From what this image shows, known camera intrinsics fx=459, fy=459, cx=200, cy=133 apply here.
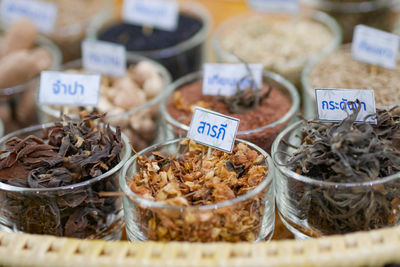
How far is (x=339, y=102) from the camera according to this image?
0.90m

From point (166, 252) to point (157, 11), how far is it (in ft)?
3.64

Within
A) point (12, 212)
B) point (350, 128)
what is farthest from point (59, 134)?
point (350, 128)

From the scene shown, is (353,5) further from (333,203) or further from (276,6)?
(333,203)

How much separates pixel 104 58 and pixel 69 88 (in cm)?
29

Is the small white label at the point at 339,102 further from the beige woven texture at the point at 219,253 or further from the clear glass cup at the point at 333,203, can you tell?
the beige woven texture at the point at 219,253

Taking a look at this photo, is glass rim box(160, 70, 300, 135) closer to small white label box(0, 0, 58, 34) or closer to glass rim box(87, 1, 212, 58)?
glass rim box(87, 1, 212, 58)

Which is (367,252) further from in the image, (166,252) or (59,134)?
(59,134)

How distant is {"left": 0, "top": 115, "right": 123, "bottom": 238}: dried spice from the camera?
33.7 inches

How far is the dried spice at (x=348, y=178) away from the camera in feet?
2.52

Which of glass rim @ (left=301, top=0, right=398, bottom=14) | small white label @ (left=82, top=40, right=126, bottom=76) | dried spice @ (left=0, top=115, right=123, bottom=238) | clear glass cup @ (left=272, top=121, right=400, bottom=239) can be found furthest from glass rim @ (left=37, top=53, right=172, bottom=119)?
glass rim @ (left=301, top=0, right=398, bottom=14)

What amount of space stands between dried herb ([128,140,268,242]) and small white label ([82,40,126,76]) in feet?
1.69

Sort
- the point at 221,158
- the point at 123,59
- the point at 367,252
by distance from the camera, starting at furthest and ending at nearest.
A: the point at 123,59 < the point at 221,158 < the point at 367,252

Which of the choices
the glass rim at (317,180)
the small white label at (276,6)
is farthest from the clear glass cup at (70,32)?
the glass rim at (317,180)

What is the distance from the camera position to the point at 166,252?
2.32 ft
